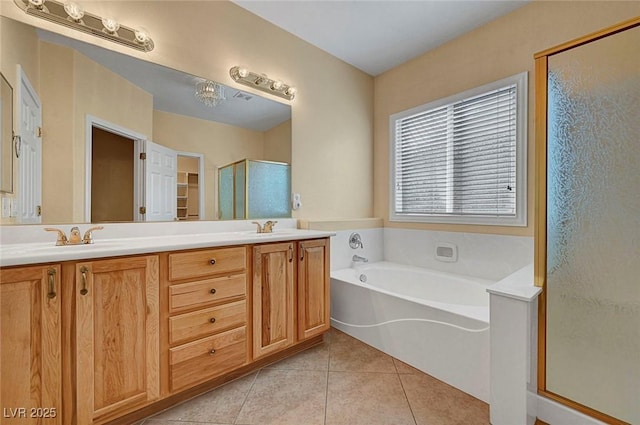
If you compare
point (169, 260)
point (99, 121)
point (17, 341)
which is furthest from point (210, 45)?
point (17, 341)

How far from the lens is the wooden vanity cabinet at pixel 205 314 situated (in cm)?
133

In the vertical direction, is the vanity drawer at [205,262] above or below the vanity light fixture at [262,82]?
below

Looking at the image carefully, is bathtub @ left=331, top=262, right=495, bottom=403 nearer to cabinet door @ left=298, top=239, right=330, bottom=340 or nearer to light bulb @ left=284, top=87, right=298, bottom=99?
cabinet door @ left=298, top=239, right=330, bottom=340

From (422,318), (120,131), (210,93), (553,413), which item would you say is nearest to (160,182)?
(120,131)

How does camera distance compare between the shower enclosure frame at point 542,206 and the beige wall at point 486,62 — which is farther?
the beige wall at point 486,62

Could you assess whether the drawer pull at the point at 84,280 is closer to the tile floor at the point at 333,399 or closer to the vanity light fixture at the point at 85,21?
the tile floor at the point at 333,399

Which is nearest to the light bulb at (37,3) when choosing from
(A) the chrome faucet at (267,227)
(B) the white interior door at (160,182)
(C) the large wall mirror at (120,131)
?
(C) the large wall mirror at (120,131)

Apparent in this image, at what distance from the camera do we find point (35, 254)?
100 centimetres

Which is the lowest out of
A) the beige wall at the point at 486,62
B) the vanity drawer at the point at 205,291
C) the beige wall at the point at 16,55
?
the vanity drawer at the point at 205,291

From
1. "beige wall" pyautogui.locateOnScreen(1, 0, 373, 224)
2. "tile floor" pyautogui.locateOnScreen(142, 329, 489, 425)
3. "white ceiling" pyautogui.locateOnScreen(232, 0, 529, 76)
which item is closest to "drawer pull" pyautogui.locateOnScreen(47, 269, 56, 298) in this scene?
"tile floor" pyautogui.locateOnScreen(142, 329, 489, 425)

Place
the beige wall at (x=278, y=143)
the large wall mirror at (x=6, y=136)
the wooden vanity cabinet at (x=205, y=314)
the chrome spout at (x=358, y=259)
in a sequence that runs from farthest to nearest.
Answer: the chrome spout at (x=358, y=259) → the beige wall at (x=278, y=143) → the wooden vanity cabinet at (x=205, y=314) → the large wall mirror at (x=6, y=136)

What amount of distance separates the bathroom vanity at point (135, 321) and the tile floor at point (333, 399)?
122 millimetres

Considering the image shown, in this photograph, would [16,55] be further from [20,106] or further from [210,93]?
[210,93]

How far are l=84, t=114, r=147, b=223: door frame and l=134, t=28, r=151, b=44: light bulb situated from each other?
1.85 ft
